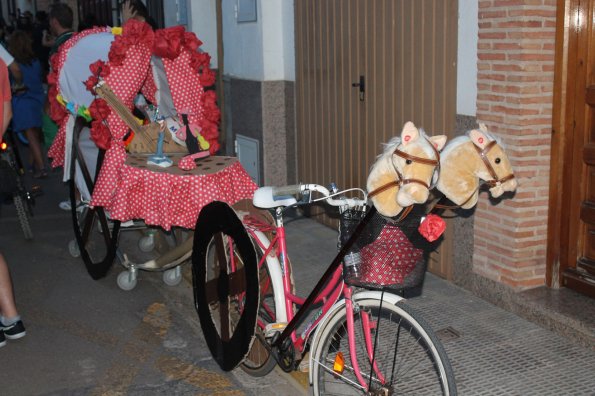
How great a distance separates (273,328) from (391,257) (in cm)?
113

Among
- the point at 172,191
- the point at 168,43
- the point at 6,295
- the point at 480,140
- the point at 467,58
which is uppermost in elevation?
the point at 168,43

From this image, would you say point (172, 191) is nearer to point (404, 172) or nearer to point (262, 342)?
point (262, 342)

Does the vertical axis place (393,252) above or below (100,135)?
below

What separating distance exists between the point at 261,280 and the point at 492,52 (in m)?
2.28

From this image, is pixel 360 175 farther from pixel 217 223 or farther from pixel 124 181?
pixel 217 223

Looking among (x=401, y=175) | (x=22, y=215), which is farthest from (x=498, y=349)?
(x=22, y=215)

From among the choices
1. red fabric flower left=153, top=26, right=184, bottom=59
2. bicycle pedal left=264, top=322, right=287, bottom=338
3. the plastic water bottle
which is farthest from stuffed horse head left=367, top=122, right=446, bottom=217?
red fabric flower left=153, top=26, right=184, bottom=59

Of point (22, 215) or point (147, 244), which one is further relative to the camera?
point (22, 215)

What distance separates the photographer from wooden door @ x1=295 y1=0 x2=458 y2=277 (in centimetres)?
628

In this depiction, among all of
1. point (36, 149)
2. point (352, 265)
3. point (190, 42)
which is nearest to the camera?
point (352, 265)

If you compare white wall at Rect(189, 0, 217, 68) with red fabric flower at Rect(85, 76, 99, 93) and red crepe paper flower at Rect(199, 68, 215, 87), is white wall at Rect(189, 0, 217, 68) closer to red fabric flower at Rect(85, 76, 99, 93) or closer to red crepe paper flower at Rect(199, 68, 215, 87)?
red crepe paper flower at Rect(199, 68, 215, 87)

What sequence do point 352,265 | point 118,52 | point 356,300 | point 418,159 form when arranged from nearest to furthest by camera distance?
point 418,159 < point 352,265 < point 356,300 < point 118,52

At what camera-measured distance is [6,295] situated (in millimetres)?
5652

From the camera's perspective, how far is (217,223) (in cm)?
469
